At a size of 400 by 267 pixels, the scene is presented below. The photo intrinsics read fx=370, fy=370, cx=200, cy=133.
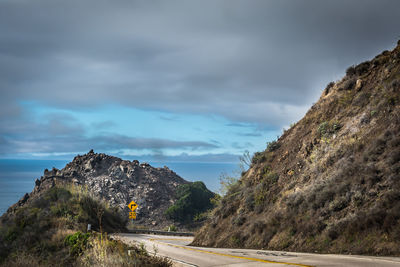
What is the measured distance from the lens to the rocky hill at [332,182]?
1347 centimetres

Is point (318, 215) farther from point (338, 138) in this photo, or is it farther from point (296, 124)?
point (296, 124)

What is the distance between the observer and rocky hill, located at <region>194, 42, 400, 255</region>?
13.5m

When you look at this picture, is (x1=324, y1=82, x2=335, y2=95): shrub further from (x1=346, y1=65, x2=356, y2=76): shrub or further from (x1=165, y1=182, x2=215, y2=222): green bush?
(x1=165, y1=182, x2=215, y2=222): green bush

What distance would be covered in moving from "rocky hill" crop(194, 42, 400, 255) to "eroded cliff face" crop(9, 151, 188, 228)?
98.4ft

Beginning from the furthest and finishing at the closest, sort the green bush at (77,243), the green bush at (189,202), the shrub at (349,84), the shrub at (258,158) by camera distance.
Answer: the green bush at (189,202) < the shrub at (258,158) < the shrub at (349,84) < the green bush at (77,243)

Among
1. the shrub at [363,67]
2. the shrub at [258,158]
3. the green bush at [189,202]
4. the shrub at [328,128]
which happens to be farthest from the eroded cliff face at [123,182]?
the shrub at [363,67]

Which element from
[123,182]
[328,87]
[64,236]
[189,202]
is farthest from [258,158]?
[123,182]

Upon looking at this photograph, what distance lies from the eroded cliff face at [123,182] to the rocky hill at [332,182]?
3000 centimetres

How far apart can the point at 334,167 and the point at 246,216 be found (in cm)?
622

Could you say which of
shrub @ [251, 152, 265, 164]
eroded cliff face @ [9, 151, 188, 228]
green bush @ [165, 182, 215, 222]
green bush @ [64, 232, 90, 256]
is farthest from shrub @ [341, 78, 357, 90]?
green bush @ [165, 182, 215, 222]

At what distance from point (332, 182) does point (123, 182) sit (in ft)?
158

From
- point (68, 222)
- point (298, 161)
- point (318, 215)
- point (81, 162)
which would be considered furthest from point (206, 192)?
point (318, 215)

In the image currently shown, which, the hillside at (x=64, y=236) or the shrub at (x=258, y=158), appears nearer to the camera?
the hillside at (x=64, y=236)

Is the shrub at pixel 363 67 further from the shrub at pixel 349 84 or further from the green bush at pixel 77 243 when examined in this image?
the green bush at pixel 77 243
